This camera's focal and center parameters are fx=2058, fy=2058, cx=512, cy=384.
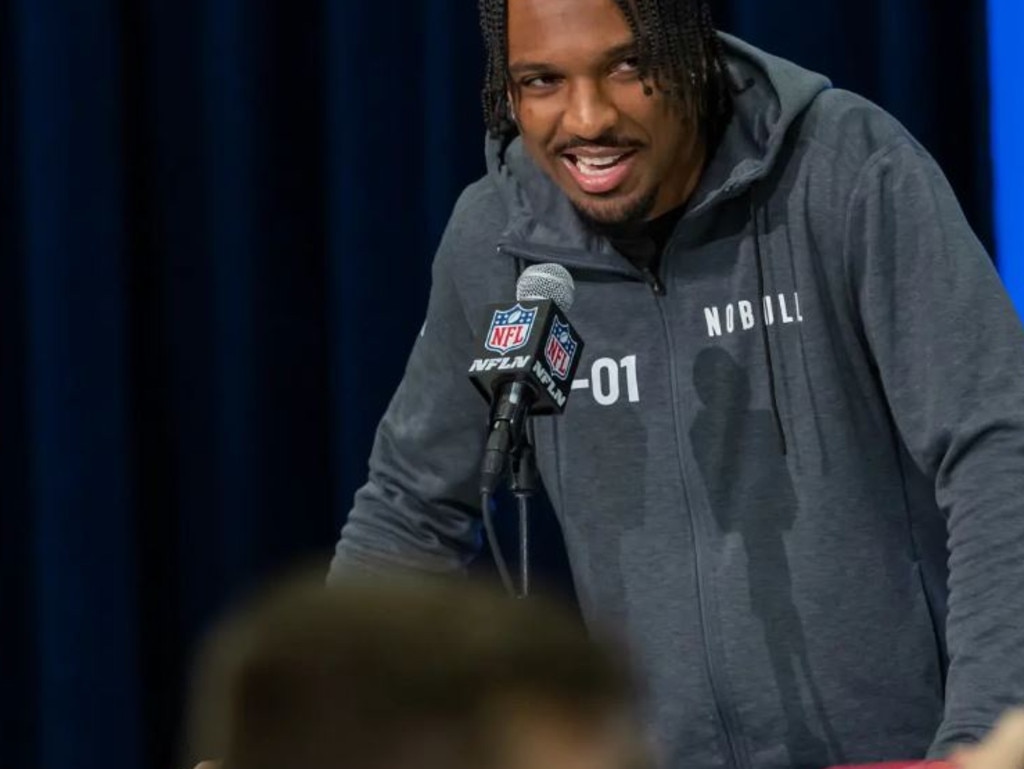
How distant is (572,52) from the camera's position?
194 cm

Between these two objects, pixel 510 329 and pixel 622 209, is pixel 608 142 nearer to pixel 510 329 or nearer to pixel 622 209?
pixel 622 209

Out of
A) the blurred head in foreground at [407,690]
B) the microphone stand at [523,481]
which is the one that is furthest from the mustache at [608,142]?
→ the blurred head in foreground at [407,690]

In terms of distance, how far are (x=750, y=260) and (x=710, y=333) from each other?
0.26 feet

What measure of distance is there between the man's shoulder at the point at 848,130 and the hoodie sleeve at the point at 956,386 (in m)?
0.02

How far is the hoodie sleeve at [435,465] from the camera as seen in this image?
7.00 feet

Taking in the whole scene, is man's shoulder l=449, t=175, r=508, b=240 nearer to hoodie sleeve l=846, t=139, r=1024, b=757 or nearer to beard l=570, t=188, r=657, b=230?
beard l=570, t=188, r=657, b=230

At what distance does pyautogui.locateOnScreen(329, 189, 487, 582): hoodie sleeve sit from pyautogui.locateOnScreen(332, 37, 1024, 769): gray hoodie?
6 centimetres

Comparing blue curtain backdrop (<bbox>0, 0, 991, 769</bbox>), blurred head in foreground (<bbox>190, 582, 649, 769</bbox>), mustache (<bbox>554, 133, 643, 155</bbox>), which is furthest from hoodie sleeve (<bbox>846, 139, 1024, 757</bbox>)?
blue curtain backdrop (<bbox>0, 0, 991, 769</bbox>)

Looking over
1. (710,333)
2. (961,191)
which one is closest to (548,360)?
(710,333)

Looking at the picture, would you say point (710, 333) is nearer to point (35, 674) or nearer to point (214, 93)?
point (214, 93)

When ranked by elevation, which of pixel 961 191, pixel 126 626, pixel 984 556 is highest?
pixel 961 191

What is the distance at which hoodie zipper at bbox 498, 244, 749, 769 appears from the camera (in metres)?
1.93

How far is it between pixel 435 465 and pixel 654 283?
0.31 meters

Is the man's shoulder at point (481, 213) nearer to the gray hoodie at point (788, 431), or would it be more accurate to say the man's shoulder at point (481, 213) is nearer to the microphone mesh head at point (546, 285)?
the gray hoodie at point (788, 431)
